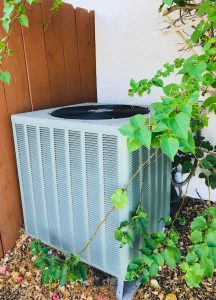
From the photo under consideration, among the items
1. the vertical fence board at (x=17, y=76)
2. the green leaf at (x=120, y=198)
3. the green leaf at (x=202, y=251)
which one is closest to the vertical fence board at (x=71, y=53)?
the vertical fence board at (x=17, y=76)

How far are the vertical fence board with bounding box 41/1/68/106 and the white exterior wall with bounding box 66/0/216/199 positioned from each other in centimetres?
44

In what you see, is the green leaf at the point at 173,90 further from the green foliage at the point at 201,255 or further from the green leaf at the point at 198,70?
the green foliage at the point at 201,255

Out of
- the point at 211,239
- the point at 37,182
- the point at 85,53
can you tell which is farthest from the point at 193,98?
the point at 85,53

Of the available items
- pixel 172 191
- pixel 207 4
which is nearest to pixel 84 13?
pixel 207 4

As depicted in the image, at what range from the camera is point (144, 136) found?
0.73 m

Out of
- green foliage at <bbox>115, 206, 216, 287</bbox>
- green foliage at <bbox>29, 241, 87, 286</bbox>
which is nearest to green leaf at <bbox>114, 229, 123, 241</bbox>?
green foliage at <bbox>115, 206, 216, 287</bbox>

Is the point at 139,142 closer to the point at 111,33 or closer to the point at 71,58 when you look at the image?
the point at 71,58

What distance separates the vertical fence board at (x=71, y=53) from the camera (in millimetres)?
1978

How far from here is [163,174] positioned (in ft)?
5.21

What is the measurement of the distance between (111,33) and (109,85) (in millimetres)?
418

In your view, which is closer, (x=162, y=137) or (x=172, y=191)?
(x=162, y=137)

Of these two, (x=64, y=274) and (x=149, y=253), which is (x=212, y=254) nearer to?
(x=149, y=253)

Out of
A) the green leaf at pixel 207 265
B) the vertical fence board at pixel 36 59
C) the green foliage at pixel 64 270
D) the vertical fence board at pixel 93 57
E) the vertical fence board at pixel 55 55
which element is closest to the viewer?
the green leaf at pixel 207 265

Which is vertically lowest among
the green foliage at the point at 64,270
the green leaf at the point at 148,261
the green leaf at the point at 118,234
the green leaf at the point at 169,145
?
the green foliage at the point at 64,270
